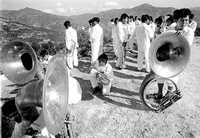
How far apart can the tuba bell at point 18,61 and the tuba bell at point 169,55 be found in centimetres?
235

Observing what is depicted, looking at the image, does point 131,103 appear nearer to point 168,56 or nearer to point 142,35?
point 168,56

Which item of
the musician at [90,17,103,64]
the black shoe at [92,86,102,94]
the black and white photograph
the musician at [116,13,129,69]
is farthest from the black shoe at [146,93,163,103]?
the musician at [90,17,103,64]

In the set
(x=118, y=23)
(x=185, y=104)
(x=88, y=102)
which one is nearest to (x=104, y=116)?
(x=88, y=102)

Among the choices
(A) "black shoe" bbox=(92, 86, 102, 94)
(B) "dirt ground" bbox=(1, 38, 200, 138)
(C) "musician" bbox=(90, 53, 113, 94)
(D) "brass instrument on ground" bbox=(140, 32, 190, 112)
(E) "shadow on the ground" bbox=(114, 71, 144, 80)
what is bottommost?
(B) "dirt ground" bbox=(1, 38, 200, 138)

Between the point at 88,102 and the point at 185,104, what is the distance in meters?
2.48

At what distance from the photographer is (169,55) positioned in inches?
179

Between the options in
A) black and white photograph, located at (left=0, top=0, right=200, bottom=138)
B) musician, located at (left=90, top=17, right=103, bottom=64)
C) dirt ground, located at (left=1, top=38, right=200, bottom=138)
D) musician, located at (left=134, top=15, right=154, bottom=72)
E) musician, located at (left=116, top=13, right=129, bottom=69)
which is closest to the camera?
black and white photograph, located at (left=0, top=0, right=200, bottom=138)

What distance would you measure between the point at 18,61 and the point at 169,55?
9.82ft

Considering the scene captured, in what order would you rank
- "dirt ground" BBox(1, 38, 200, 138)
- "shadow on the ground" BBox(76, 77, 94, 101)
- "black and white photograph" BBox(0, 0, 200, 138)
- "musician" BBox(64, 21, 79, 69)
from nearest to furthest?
"black and white photograph" BBox(0, 0, 200, 138) < "dirt ground" BBox(1, 38, 200, 138) < "shadow on the ground" BBox(76, 77, 94, 101) < "musician" BBox(64, 21, 79, 69)

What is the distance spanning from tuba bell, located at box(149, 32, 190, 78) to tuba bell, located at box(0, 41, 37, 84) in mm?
2349

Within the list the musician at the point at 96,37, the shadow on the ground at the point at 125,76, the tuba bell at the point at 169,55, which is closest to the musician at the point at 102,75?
the shadow on the ground at the point at 125,76

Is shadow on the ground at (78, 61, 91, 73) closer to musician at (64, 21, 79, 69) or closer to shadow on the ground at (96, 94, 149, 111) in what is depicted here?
musician at (64, 21, 79, 69)

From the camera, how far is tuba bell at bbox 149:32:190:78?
14.2 feet

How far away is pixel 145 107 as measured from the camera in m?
5.30
